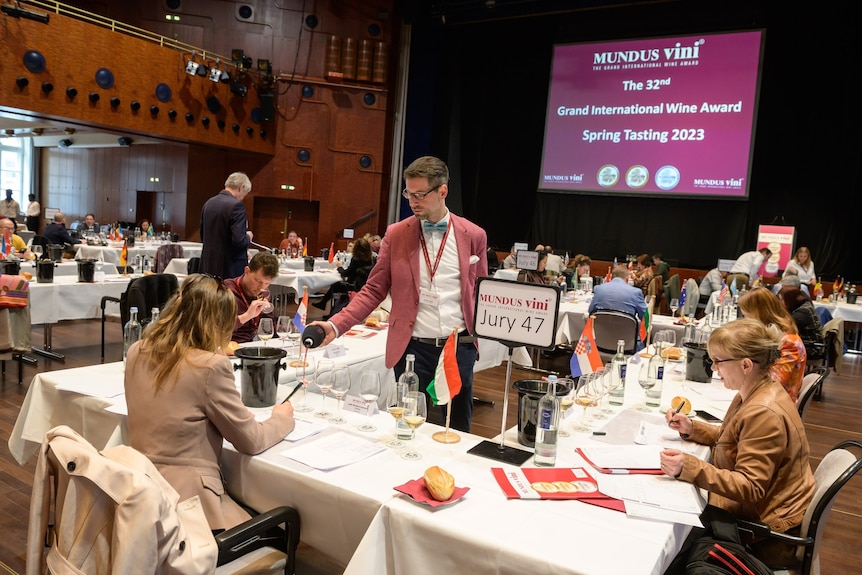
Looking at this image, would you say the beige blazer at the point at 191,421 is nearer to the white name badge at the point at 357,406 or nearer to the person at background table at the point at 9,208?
the white name badge at the point at 357,406

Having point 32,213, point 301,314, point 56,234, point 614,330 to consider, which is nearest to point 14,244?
point 56,234

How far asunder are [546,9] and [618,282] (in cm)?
916

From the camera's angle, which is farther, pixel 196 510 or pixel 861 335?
pixel 861 335

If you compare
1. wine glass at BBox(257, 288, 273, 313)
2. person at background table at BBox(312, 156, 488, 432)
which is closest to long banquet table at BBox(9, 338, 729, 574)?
person at background table at BBox(312, 156, 488, 432)

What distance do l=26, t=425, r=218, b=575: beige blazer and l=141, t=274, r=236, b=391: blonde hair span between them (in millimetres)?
387

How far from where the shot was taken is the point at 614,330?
511 centimetres

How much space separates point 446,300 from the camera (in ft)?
8.98

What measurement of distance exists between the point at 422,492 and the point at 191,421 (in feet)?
2.24

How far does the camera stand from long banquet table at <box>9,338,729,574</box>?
146 centimetres

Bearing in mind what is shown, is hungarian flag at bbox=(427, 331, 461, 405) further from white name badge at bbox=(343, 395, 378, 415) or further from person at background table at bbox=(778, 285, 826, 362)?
person at background table at bbox=(778, 285, 826, 362)

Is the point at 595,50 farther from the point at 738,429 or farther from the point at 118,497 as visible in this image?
the point at 118,497

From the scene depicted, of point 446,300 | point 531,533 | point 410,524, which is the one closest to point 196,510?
point 410,524

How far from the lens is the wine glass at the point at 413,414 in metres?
1.96

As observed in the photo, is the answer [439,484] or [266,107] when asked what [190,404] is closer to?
[439,484]
